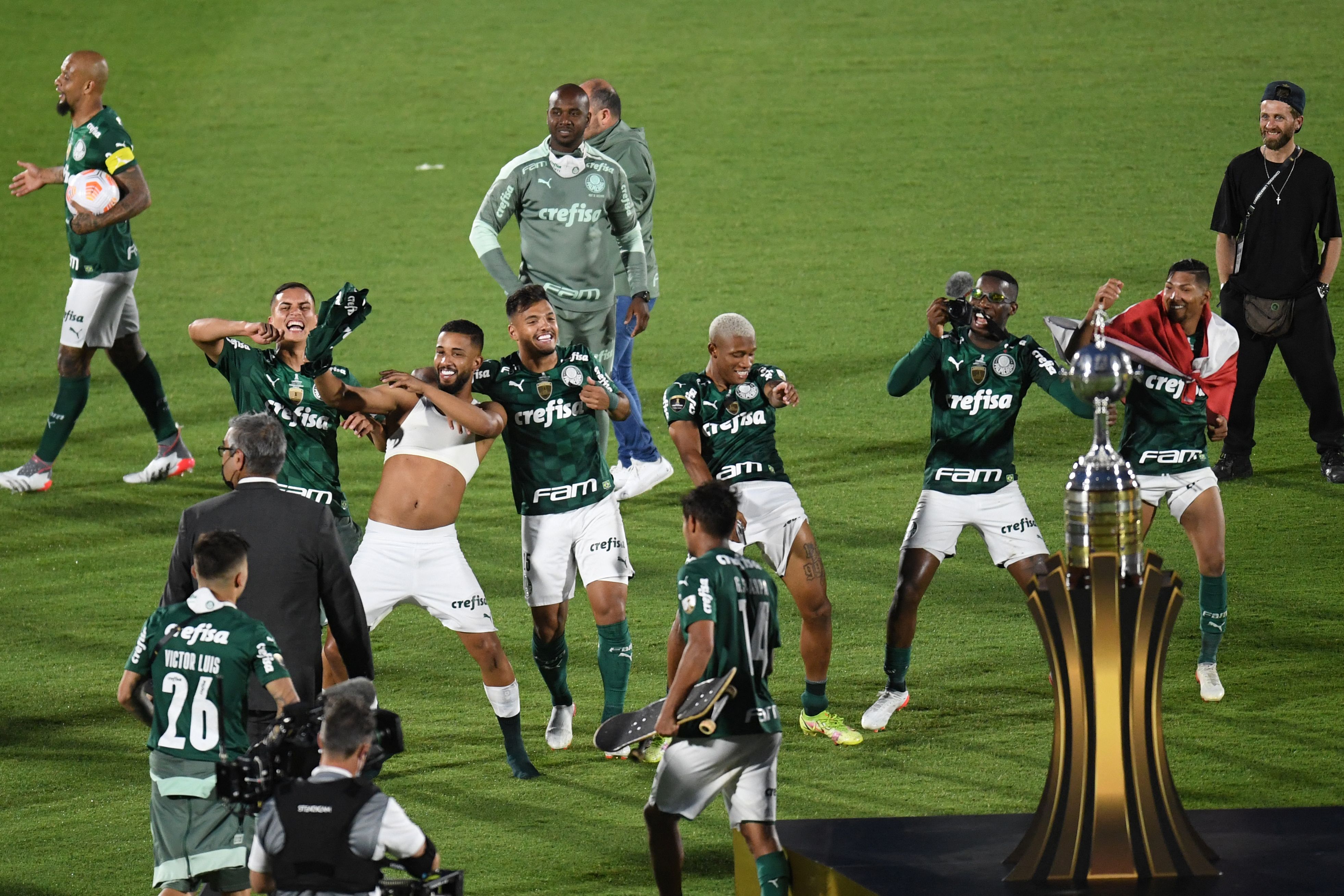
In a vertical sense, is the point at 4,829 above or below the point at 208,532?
below

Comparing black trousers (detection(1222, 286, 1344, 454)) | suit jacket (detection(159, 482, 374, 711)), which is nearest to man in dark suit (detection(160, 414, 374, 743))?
suit jacket (detection(159, 482, 374, 711))

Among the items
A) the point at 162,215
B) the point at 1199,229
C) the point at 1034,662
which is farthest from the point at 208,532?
the point at 162,215

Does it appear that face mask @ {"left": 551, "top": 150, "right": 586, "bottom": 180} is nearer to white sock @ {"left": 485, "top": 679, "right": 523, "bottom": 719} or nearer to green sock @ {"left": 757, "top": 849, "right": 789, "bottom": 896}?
white sock @ {"left": 485, "top": 679, "right": 523, "bottom": 719}

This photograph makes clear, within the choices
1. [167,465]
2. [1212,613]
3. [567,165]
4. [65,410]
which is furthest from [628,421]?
[1212,613]

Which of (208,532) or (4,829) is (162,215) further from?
(208,532)

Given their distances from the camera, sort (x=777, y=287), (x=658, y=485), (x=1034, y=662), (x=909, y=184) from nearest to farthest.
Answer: (x=1034, y=662)
(x=658, y=485)
(x=777, y=287)
(x=909, y=184)

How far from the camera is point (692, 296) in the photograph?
15.7 m

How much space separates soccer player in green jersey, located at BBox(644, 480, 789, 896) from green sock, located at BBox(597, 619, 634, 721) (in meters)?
1.56

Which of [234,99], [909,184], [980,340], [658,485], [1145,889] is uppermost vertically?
[234,99]

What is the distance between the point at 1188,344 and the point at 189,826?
4665 millimetres

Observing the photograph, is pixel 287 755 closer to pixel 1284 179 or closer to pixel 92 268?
pixel 92 268

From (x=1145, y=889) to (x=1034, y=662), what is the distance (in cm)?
277

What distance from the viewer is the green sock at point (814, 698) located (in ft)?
23.3

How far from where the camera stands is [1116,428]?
11.8 m
